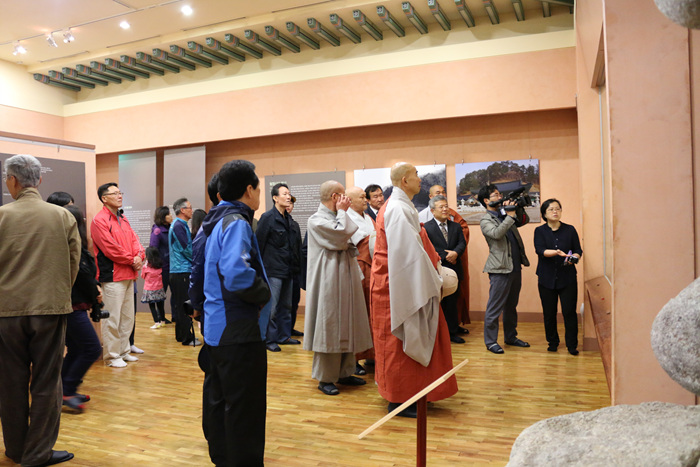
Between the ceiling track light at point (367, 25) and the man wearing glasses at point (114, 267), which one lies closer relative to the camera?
the man wearing glasses at point (114, 267)

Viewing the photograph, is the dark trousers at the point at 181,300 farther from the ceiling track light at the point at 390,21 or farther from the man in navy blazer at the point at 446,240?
the ceiling track light at the point at 390,21

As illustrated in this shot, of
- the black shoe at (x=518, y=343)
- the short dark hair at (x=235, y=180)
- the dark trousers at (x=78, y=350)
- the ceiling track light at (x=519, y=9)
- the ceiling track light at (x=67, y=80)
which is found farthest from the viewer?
the ceiling track light at (x=67, y=80)

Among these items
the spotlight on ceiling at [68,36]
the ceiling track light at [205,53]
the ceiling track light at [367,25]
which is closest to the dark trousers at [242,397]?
the ceiling track light at [367,25]

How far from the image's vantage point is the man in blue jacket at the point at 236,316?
2.49 m

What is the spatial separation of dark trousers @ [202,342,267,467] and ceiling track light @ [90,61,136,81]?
8.46m

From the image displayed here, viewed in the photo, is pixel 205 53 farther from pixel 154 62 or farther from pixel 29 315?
pixel 29 315

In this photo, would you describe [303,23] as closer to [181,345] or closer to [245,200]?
[181,345]

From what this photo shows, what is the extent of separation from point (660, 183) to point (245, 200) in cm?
188

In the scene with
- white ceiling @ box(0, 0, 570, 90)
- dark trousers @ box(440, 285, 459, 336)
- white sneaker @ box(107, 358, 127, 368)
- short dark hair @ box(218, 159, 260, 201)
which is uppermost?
white ceiling @ box(0, 0, 570, 90)

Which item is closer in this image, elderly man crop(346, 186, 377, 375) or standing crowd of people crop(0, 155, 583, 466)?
standing crowd of people crop(0, 155, 583, 466)

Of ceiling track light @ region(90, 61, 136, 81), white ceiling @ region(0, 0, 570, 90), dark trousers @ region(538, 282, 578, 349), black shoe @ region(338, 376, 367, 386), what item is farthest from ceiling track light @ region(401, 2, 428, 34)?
ceiling track light @ region(90, 61, 136, 81)

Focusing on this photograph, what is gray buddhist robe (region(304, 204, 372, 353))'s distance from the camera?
423cm

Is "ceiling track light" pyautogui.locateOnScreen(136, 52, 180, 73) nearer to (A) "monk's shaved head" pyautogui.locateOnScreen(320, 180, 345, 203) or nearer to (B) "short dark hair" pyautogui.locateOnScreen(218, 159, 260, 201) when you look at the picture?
(A) "monk's shaved head" pyautogui.locateOnScreen(320, 180, 345, 203)

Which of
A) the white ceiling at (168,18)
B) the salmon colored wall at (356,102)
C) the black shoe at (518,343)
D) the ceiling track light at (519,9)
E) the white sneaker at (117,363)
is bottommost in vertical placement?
the white sneaker at (117,363)
